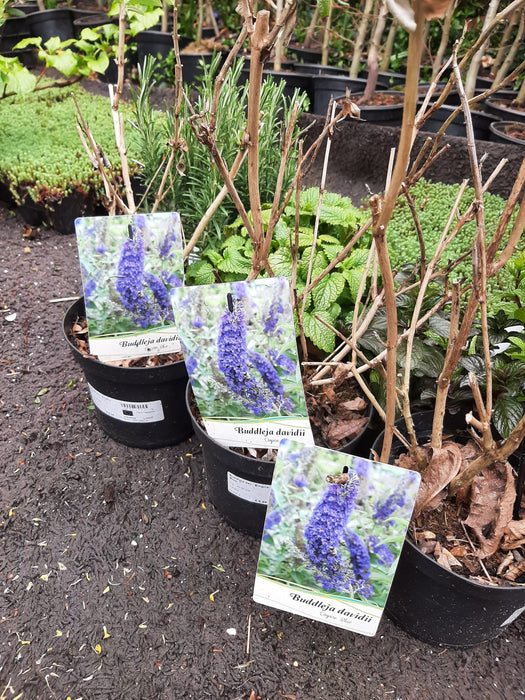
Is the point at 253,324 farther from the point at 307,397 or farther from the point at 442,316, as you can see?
the point at 442,316

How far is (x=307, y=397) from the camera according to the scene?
4.00ft

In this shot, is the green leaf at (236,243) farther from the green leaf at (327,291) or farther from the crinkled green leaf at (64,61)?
the crinkled green leaf at (64,61)

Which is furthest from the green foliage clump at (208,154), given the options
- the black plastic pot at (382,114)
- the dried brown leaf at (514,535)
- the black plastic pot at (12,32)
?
the black plastic pot at (12,32)

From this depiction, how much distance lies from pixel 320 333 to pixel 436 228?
49.3 inches

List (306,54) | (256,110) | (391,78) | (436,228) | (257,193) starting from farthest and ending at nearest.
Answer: (306,54)
(391,78)
(436,228)
(257,193)
(256,110)

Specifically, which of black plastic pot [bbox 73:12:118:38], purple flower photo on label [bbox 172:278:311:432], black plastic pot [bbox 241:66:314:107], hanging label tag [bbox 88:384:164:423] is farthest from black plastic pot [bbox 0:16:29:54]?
purple flower photo on label [bbox 172:278:311:432]

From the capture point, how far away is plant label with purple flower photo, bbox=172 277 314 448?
3.22ft

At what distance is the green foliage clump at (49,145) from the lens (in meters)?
2.29

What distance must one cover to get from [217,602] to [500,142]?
2.75m

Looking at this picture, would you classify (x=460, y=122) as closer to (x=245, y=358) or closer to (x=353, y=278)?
(x=353, y=278)

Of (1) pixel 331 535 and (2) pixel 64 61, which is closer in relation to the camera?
(1) pixel 331 535

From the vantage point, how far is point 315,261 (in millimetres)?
1417

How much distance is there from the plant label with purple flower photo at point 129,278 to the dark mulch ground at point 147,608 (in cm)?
41

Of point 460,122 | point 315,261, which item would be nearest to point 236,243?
point 315,261
